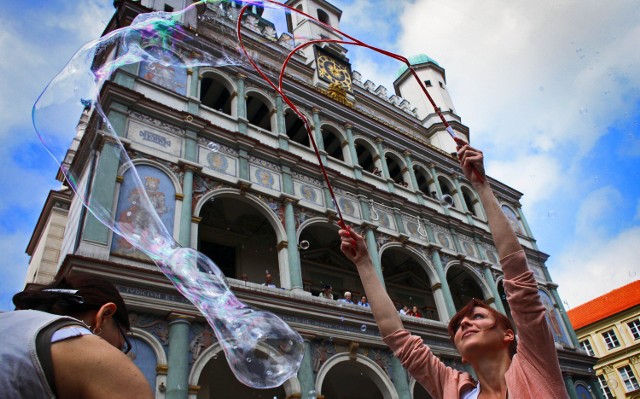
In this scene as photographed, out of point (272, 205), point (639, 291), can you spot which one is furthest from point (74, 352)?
point (639, 291)

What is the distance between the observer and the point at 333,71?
21.1 m

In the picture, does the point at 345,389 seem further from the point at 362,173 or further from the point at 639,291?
the point at 639,291

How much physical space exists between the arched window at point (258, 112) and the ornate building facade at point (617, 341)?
3305cm

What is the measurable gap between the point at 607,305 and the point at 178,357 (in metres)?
44.5

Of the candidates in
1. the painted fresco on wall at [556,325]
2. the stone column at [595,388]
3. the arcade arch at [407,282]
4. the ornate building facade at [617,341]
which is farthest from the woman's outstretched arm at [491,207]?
the ornate building facade at [617,341]

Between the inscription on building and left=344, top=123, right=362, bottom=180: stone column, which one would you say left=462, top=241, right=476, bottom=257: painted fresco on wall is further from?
the inscription on building

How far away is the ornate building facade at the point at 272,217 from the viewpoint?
9.85 m

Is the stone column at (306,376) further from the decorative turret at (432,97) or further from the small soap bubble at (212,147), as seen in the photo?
the decorative turret at (432,97)

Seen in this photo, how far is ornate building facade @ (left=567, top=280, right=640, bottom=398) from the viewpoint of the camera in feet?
117

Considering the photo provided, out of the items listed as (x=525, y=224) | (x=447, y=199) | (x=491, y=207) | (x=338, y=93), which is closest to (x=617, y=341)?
(x=525, y=224)

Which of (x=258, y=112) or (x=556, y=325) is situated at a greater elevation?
(x=258, y=112)

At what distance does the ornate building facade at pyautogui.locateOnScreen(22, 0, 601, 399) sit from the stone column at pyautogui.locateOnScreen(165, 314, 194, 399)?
0.03 m

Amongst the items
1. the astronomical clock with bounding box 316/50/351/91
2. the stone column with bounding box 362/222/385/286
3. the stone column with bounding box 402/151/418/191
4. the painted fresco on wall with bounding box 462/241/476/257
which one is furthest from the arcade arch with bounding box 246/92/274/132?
the painted fresco on wall with bounding box 462/241/476/257

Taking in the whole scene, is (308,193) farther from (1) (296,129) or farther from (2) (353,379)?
(2) (353,379)
